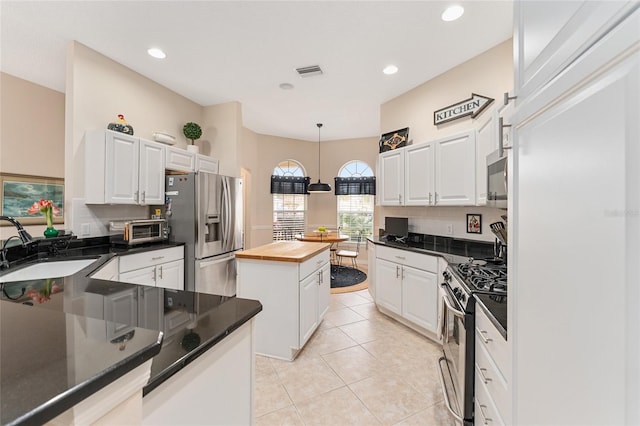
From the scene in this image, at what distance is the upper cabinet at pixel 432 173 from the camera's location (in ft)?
8.81

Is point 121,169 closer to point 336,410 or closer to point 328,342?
point 328,342

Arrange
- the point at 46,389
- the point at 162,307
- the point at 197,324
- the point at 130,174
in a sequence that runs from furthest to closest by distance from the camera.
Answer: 1. the point at 130,174
2. the point at 162,307
3. the point at 197,324
4. the point at 46,389

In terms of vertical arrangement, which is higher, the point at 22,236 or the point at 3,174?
the point at 3,174

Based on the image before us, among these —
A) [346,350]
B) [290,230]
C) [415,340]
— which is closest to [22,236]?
[346,350]

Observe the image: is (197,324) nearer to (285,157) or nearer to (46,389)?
(46,389)

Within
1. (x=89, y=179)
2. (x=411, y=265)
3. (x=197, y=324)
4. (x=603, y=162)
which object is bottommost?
(x=411, y=265)

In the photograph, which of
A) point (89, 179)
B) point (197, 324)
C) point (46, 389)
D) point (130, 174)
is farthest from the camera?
point (130, 174)

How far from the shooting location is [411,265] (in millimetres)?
2920

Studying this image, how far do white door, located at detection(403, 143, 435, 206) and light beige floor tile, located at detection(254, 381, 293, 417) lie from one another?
2.42 metres

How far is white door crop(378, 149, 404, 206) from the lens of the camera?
349 cm

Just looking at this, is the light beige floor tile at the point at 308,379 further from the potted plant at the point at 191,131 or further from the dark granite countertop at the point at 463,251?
the potted plant at the point at 191,131

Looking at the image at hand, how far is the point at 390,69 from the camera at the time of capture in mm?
3260

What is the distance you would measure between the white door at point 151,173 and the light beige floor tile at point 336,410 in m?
2.86

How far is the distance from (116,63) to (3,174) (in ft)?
6.17
